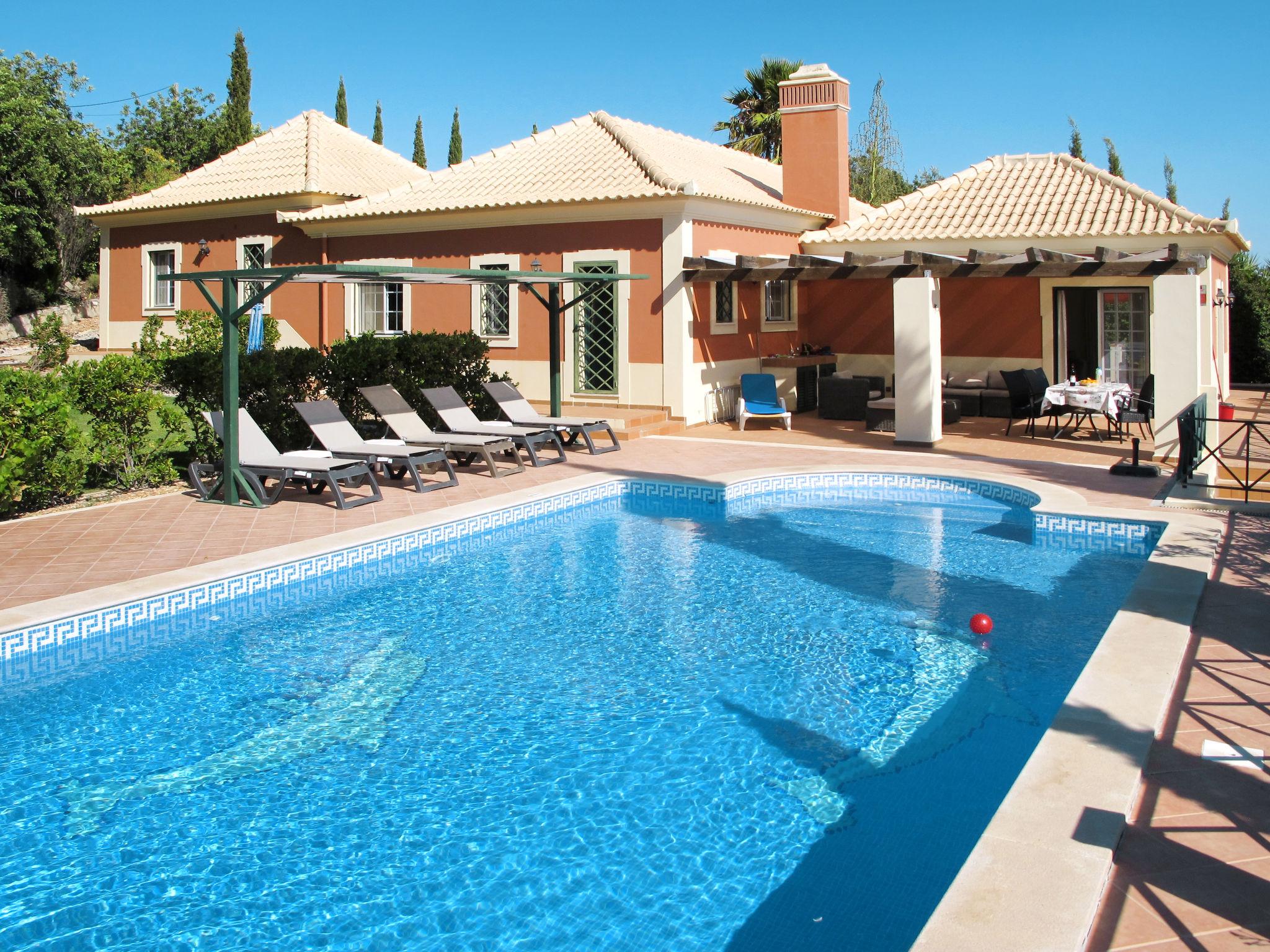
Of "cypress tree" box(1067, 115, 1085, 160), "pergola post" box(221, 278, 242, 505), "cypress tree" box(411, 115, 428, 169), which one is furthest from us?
"cypress tree" box(411, 115, 428, 169)

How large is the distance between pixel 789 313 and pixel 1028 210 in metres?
4.61

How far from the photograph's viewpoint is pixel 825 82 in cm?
2112

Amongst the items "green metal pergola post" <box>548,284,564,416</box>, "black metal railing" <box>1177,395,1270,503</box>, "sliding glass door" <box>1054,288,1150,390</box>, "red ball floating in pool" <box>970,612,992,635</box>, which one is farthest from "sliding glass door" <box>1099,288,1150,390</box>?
"red ball floating in pool" <box>970,612,992,635</box>

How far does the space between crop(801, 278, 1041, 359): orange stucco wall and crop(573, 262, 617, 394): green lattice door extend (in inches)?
188

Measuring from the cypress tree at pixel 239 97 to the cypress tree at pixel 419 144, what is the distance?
29.1ft

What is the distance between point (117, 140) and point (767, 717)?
48.2 metres

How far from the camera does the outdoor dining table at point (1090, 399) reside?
15555 millimetres

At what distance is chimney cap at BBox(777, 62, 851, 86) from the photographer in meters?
21.1

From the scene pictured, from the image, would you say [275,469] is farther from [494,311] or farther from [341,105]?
[341,105]

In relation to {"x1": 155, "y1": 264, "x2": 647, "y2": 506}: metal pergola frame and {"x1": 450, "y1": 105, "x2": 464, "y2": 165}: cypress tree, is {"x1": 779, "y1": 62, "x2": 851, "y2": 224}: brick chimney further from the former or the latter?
{"x1": 450, "y1": 105, "x2": 464, "y2": 165}: cypress tree

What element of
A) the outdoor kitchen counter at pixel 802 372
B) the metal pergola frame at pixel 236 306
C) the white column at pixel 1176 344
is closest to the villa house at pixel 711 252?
the outdoor kitchen counter at pixel 802 372

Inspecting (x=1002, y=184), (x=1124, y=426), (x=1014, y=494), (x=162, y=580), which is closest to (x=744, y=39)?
(x=1002, y=184)

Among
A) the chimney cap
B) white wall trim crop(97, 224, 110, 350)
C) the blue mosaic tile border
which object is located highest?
the chimney cap

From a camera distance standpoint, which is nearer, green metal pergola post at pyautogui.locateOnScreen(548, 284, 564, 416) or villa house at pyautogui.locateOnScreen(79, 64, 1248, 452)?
green metal pergola post at pyautogui.locateOnScreen(548, 284, 564, 416)
